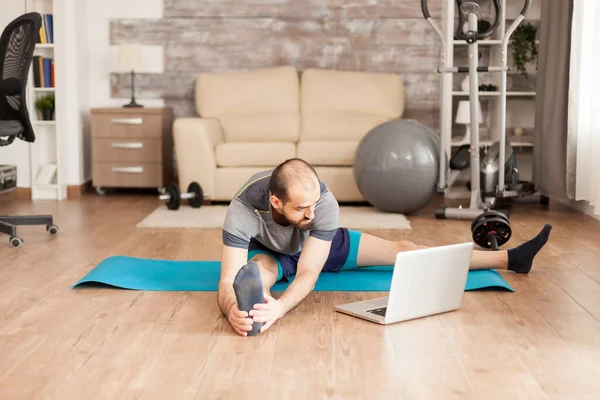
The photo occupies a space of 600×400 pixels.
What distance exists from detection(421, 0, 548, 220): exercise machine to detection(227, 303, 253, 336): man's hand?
7.57 feet

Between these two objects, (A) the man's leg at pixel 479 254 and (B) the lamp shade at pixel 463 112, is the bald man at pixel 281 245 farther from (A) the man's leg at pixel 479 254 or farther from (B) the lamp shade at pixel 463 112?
(B) the lamp shade at pixel 463 112

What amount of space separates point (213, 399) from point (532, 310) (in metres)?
1.35

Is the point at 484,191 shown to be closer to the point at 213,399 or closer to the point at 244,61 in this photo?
the point at 244,61

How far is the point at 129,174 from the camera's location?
638cm

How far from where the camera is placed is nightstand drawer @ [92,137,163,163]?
6.36m

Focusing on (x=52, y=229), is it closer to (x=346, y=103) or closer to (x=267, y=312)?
(x=267, y=312)

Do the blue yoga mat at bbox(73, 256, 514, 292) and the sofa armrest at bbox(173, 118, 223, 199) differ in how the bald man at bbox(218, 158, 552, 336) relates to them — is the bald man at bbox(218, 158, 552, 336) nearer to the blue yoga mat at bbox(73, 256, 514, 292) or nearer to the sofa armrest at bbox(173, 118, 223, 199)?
the blue yoga mat at bbox(73, 256, 514, 292)

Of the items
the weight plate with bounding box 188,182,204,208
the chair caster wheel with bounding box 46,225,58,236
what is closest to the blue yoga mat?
the chair caster wheel with bounding box 46,225,58,236

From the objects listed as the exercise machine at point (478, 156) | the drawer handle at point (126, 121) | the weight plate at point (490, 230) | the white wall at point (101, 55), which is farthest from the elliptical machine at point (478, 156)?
the white wall at point (101, 55)

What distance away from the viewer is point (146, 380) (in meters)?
2.17

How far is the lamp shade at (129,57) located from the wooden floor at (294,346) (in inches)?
114

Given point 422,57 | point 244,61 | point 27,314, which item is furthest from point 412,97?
point 27,314

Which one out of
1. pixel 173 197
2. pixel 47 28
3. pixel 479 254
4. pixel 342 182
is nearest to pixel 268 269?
pixel 479 254

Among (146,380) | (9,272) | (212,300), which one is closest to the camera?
(146,380)
